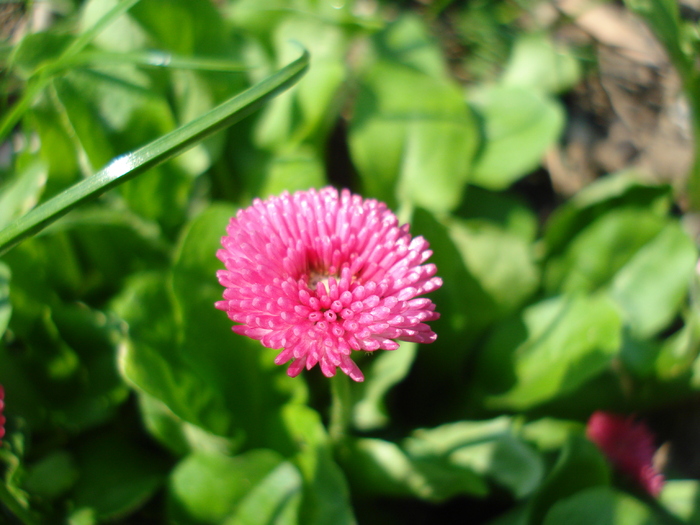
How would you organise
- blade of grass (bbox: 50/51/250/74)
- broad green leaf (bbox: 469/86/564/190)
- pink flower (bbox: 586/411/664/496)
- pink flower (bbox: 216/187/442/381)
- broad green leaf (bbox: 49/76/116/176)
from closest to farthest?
pink flower (bbox: 216/187/442/381), blade of grass (bbox: 50/51/250/74), broad green leaf (bbox: 49/76/116/176), pink flower (bbox: 586/411/664/496), broad green leaf (bbox: 469/86/564/190)

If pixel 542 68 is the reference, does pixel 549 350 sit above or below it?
below

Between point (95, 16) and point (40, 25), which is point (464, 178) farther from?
point (40, 25)

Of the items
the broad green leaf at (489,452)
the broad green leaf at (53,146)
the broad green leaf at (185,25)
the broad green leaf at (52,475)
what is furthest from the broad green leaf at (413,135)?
the broad green leaf at (52,475)

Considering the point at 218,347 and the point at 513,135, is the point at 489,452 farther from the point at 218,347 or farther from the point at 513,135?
the point at 513,135

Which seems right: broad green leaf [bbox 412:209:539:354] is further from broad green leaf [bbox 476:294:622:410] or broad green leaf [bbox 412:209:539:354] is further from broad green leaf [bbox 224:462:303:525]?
broad green leaf [bbox 224:462:303:525]

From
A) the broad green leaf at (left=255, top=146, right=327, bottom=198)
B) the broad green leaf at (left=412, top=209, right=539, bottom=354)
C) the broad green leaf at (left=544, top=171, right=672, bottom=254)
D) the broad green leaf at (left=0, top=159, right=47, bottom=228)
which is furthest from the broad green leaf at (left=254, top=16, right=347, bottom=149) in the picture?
the broad green leaf at (left=544, top=171, right=672, bottom=254)

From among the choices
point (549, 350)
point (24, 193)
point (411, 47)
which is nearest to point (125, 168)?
point (24, 193)

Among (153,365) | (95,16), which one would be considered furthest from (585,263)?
(95,16)
